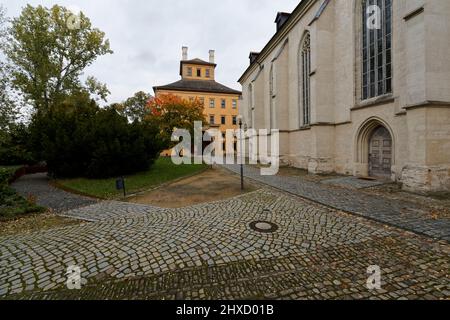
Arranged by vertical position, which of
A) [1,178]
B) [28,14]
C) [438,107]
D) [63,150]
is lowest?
[1,178]

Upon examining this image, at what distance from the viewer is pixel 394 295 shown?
2525 millimetres

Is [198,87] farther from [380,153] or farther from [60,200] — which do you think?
[60,200]

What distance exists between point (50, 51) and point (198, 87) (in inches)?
1046

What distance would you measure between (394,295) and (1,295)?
4894 mm

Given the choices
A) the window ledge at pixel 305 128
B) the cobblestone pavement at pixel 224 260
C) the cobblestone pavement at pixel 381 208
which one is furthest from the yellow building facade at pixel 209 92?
the cobblestone pavement at pixel 224 260

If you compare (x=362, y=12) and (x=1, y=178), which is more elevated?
(x=362, y=12)

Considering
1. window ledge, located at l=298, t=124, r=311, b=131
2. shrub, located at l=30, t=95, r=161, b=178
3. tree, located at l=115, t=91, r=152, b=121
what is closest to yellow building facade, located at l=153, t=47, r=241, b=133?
tree, located at l=115, t=91, r=152, b=121

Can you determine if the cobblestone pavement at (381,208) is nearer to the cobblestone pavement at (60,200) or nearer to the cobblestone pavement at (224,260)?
the cobblestone pavement at (224,260)

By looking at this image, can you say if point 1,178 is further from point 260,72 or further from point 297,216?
point 260,72

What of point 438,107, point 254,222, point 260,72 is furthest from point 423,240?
point 260,72

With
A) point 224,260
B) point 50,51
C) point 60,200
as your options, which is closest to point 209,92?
point 50,51

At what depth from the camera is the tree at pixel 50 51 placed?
19359 millimetres

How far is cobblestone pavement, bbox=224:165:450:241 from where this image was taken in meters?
4.66

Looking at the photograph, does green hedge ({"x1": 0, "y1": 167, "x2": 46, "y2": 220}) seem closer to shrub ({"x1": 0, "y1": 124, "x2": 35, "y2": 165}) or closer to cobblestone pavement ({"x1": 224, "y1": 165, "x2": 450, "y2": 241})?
cobblestone pavement ({"x1": 224, "y1": 165, "x2": 450, "y2": 241})
